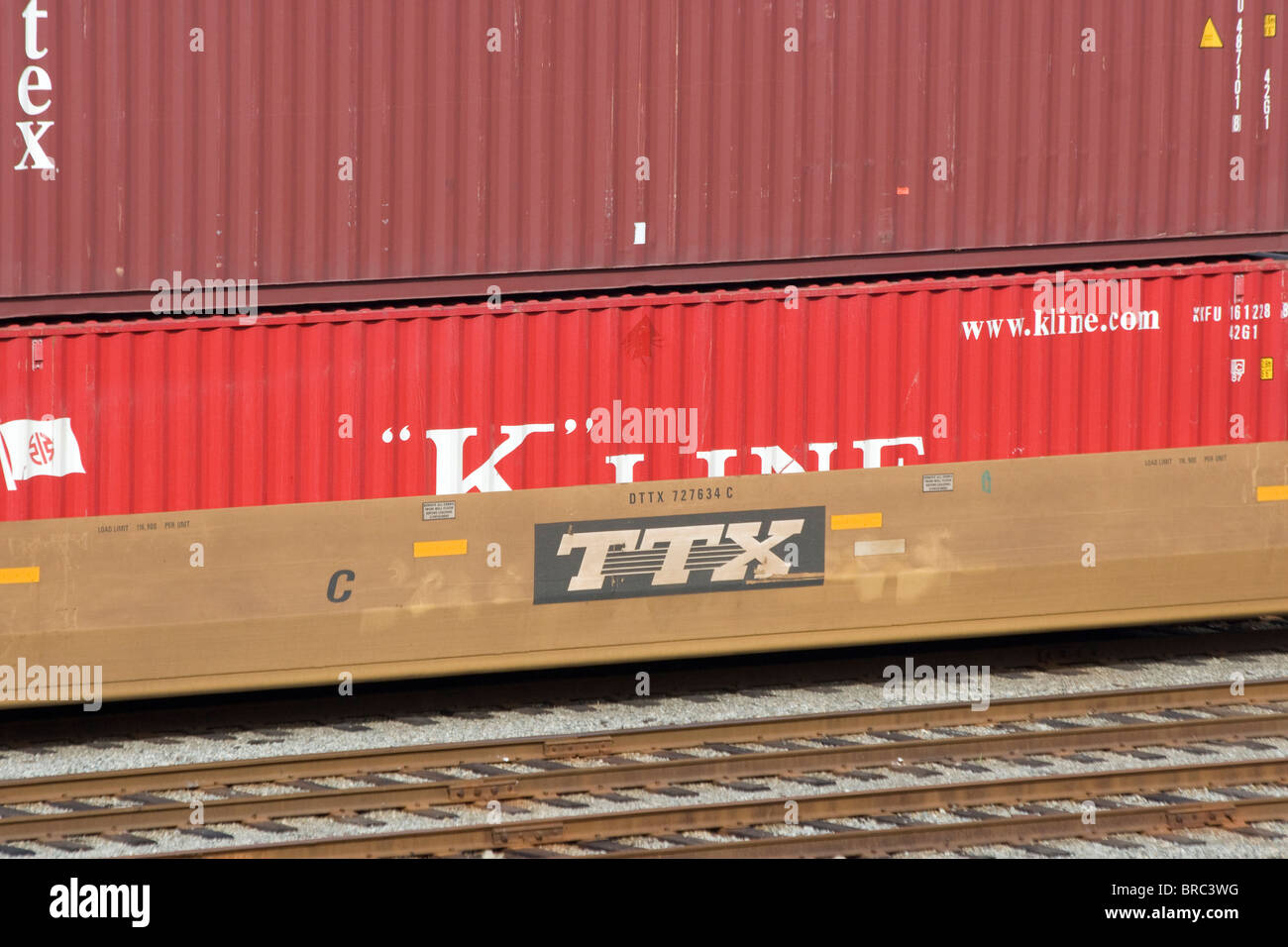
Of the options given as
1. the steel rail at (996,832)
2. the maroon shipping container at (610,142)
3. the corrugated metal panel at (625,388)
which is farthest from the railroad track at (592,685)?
the maroon shipping container at (610,142)

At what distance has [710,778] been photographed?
429 inches

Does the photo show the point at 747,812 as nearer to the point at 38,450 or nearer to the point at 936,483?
the point at 936,483

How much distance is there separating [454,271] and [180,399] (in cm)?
223

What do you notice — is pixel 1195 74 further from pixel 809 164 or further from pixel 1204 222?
pixel 809 164

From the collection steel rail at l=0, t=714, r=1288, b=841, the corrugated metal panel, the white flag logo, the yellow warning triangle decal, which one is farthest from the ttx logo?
the yellow warning triangle decal

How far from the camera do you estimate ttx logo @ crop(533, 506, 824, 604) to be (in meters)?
11.5

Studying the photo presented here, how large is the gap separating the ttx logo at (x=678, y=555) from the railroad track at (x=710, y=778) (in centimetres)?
108

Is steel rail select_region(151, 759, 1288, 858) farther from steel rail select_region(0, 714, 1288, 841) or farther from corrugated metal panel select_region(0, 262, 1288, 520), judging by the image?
corrugated metal panel select_region(0, 262, 1288, 520)

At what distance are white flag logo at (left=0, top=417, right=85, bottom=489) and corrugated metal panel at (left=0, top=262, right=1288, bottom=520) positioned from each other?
0.02 metres

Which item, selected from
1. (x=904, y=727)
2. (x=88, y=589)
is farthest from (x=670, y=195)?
(x=88, y=589)

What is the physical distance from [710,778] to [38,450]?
209 inches

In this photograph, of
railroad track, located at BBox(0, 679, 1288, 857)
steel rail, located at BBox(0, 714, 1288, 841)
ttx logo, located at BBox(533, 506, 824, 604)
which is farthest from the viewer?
ttx logo, located at BBox(533, 506, 824, 604)

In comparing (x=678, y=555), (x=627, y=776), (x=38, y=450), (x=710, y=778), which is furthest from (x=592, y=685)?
(x=38, y=450)

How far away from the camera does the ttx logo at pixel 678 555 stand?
11.5 m
